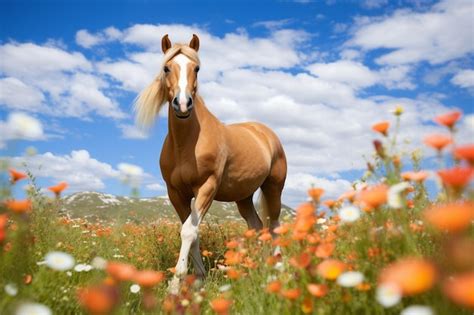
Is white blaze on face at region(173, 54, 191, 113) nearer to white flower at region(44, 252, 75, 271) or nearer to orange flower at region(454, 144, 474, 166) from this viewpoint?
white flower at region(44, 252, 75, 271)

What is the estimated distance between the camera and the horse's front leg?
5.57 m

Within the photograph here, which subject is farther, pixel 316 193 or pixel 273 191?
pixel 273 191

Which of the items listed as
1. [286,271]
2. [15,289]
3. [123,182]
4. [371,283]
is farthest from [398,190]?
[15,289]

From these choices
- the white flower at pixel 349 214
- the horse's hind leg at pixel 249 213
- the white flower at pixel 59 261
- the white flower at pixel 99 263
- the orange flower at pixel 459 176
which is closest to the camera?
the orange flower at pixel 459 176

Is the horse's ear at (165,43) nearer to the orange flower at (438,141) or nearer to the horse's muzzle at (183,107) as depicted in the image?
the horse's muzzle at (183,107)

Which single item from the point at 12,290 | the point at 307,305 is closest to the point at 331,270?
the point at 307,305

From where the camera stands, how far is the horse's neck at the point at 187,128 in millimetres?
6395

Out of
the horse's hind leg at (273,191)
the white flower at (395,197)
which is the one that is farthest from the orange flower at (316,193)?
the horse's hind leg at (273,191)

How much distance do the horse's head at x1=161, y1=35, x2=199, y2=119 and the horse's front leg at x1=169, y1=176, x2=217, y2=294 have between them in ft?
3.93

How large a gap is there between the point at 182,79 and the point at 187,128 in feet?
2.77

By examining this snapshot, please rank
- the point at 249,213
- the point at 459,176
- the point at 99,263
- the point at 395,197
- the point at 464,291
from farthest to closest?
the point at 249,213, the point at 99,263, the point at 395,197, the point at 459,176, the point at 464,291

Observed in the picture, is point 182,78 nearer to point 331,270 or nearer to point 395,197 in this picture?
point 395,197

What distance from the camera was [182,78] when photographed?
232 inches

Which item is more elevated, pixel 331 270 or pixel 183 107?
pixel 183 107
